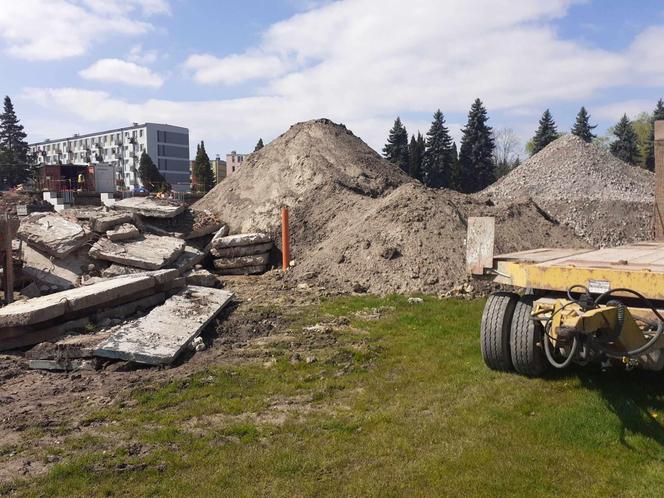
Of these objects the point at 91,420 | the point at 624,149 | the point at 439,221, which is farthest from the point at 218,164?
the point at 91,420

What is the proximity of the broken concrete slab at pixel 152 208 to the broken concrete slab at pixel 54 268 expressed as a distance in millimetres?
2963

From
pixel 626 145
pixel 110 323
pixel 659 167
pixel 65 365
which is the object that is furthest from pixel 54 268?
pixel 626 145

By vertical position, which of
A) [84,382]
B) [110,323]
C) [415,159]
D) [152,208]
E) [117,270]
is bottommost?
[84,382]

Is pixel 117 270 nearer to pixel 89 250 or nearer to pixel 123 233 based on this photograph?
pixel 89 250

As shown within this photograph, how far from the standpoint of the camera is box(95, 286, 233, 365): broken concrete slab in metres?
6.49

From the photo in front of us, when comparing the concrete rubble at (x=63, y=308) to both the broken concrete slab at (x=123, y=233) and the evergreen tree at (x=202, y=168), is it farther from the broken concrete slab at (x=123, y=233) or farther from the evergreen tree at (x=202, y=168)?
the evergreen tree at (x=202, y=168)

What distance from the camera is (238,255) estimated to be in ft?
44.6

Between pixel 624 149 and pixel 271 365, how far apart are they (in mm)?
64561

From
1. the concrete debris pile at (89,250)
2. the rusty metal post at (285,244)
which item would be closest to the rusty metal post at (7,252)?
the concrete debris pile at (89,250)

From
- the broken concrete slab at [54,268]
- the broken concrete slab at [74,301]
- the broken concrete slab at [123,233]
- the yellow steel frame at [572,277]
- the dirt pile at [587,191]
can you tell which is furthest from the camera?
the dirt pile at [587,191]

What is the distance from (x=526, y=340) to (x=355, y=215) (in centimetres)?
966

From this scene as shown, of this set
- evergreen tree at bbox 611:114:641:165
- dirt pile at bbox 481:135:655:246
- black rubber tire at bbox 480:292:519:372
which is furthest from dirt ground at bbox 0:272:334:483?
evergreen tree at bbox 611:114:641:165

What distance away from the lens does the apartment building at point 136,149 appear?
295ft

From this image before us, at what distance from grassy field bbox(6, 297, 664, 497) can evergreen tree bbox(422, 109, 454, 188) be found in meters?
49.4
